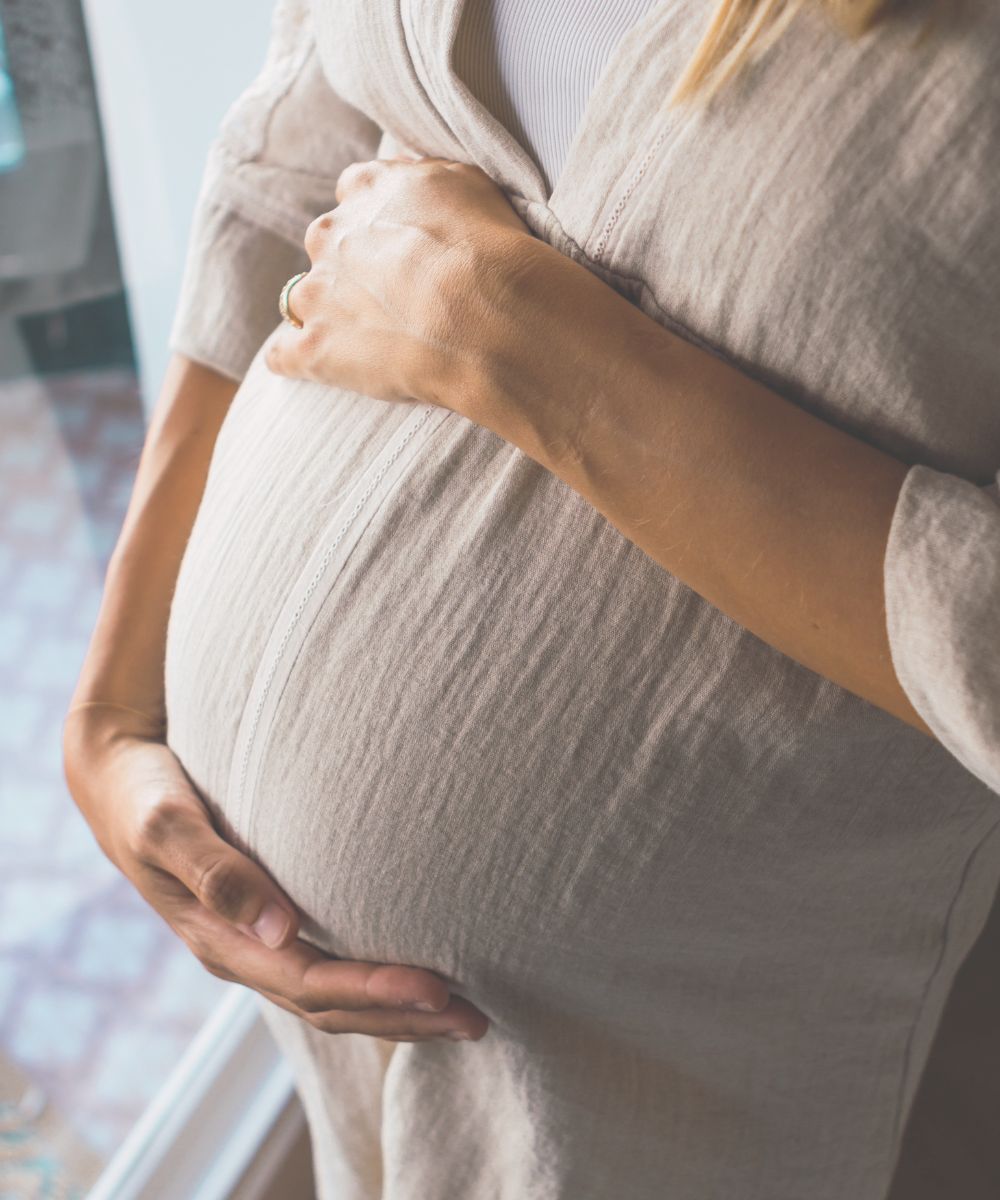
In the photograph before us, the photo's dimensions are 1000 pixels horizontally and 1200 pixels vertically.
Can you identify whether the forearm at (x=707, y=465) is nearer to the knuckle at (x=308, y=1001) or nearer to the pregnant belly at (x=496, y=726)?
the pregnant belly at (x=496, y=726)

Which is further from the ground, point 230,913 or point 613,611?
point 613,611

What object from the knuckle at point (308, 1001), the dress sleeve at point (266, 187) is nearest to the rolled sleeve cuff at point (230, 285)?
the dress sleeve at point (266, 187)

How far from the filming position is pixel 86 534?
1405 mm

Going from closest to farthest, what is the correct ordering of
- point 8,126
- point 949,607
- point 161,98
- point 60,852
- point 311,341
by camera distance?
point 949,607 < point 311,341 < point 8,126 < point 161,98 < point 60,852

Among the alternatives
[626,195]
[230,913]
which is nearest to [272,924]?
[230,913]

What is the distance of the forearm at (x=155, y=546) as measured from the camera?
82 cm

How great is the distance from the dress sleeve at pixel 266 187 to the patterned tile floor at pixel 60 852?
49 cm

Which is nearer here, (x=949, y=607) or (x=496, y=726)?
(x=949, y=607)

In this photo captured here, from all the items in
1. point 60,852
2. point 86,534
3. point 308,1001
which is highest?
point 308,1001

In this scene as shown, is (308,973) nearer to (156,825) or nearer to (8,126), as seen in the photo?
(156,825)

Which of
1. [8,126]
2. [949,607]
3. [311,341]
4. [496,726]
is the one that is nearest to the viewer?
[949,607]

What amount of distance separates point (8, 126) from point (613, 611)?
899 millimetres

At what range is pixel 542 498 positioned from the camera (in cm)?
57

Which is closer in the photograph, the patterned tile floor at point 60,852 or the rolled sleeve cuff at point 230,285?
the rolled sleeve cuff at point 230,285
